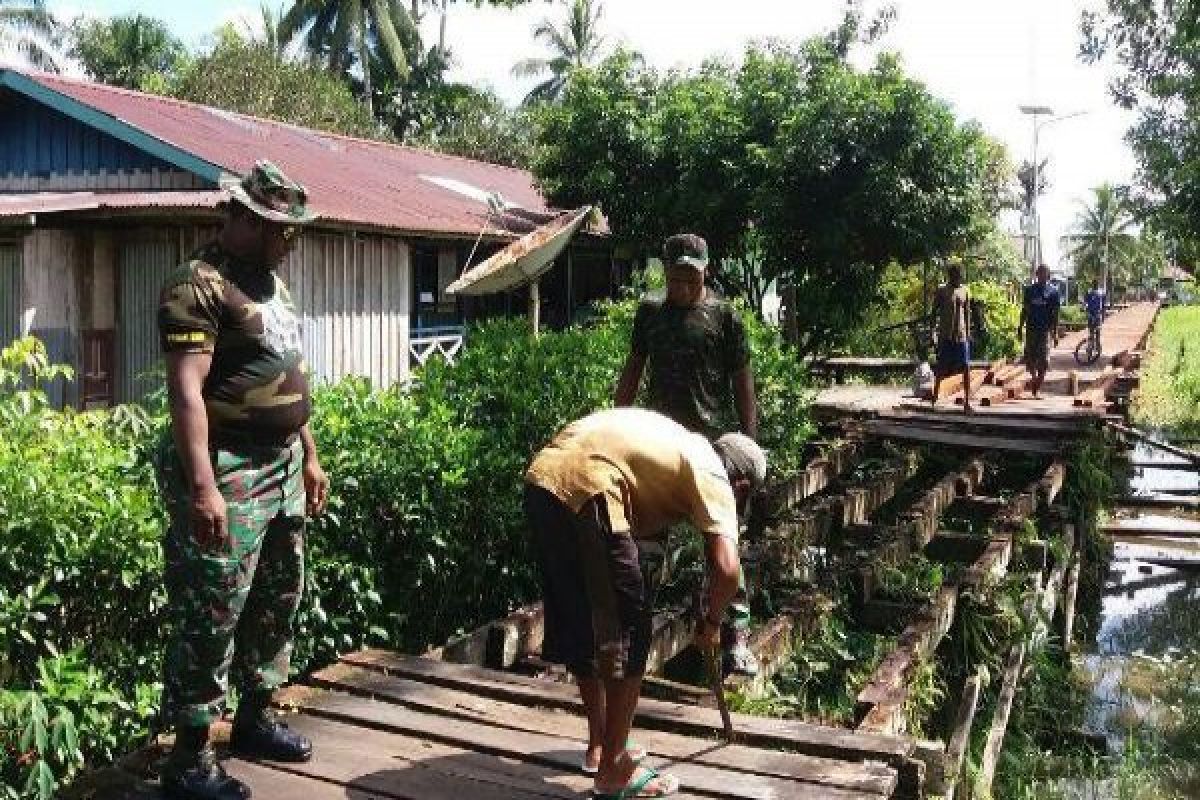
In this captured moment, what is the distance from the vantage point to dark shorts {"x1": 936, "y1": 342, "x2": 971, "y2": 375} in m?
12.5

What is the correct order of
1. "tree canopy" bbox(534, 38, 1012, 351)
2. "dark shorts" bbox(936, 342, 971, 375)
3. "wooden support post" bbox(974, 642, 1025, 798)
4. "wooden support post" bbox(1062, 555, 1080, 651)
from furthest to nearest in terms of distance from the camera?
"tree canopy" bbox(534, 38, 1012, 351) → "dark shorts" bbox(936, 342, 971, 375) → "wooden support post" bbox(1062, 555, 1080, 651) → "wooden support post" bbox(974, 642, 1025, 798)

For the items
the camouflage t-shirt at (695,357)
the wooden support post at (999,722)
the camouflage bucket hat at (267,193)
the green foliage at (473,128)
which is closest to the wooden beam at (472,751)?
the camouflage t-shirt at (695,357)

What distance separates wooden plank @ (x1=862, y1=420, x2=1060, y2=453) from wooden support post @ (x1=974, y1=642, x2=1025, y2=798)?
13.6 ft

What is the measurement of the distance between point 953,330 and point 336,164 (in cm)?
807

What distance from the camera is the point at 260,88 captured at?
28078mm

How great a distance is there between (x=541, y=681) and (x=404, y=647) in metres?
1.55

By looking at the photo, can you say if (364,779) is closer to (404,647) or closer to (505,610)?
(404,647)

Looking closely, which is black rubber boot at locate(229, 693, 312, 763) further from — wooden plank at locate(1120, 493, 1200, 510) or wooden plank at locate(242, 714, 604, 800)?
wooden plank at locate(1120, 493, 1200, 510)

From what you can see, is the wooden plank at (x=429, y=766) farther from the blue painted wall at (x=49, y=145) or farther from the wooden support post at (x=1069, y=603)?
the blue painted wall at (x=49, y=145)

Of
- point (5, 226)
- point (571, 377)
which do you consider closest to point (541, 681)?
point (571, 377)

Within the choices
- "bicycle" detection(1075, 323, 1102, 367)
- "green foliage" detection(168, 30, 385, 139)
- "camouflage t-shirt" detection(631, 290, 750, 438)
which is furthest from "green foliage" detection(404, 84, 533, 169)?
"camouflage t-shirt" detection(631, 290, 750, 438)

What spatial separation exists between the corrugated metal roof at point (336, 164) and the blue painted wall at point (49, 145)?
1.12ft

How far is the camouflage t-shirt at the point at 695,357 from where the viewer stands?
17.0ft

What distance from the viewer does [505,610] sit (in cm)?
680
